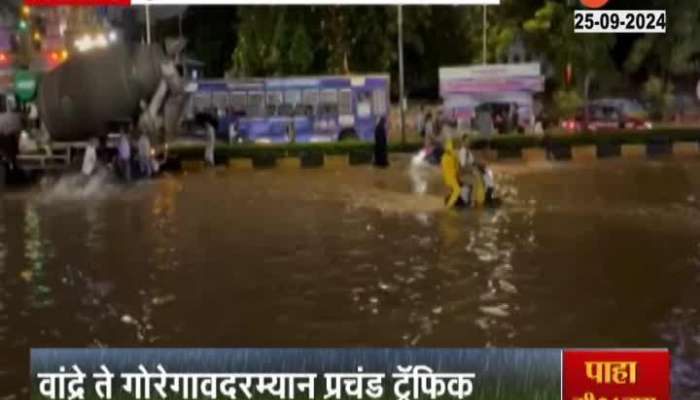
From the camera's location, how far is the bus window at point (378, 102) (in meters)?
31.6

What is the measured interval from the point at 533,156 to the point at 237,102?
944 cm

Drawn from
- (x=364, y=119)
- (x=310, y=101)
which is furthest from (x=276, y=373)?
(x=310, y=101)

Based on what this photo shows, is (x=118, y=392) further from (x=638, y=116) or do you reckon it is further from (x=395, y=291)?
(x=638, y=116)

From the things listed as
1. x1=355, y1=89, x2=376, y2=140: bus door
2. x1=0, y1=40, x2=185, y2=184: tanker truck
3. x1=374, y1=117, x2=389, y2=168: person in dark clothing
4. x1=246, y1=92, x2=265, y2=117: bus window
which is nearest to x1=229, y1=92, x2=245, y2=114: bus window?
x1=246, y1=92, x2=265, y2=117: bus window

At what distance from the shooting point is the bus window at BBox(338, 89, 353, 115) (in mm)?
31734

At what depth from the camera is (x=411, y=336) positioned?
8.48m

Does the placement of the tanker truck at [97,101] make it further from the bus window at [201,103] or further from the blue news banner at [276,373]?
the blue news banner at [276,373]

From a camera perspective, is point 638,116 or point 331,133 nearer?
point 331,133

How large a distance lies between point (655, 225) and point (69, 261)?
7.57m

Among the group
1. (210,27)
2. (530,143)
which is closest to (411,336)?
(530,143)

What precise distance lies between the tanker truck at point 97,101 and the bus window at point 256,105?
7298 millimetres

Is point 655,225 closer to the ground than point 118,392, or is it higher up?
closer to the ground

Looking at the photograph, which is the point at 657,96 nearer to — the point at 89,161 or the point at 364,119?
the point at 364,119

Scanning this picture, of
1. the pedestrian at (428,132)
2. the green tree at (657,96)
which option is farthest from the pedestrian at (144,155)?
the green tree at (657,96)
